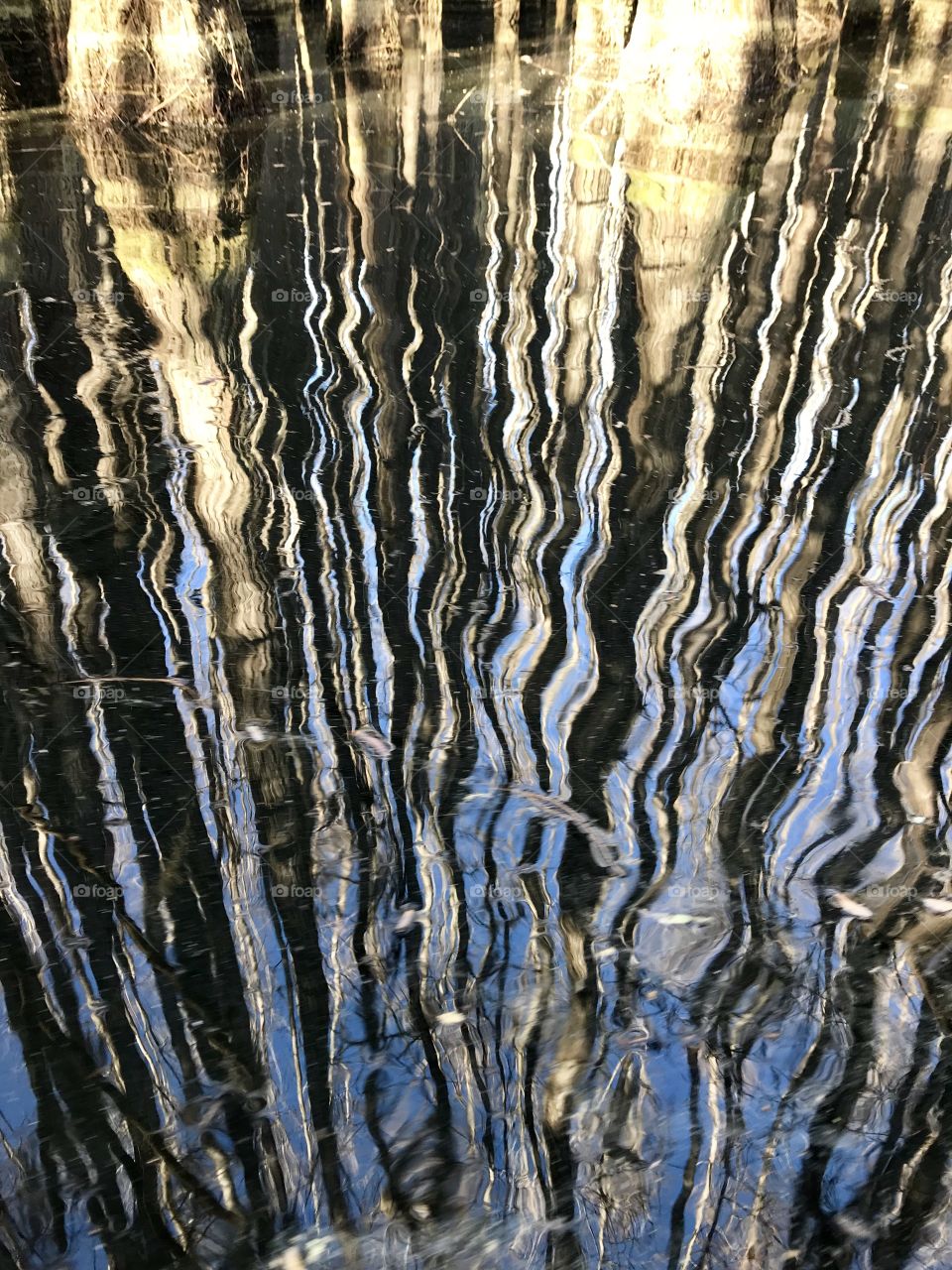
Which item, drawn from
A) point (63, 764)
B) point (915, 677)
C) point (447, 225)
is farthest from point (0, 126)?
point (915, 677)

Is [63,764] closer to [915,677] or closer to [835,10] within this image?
[915,677]

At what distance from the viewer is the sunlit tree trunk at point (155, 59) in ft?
35.2

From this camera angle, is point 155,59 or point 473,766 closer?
point 473,766

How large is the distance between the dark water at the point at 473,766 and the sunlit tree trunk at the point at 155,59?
3.99 m

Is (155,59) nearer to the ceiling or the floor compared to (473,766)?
nearer to the ceiling

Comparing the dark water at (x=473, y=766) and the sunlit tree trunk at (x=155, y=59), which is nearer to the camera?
the dark water at (x=473, y=766)

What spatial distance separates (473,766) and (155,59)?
385 inches

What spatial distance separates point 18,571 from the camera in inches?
183

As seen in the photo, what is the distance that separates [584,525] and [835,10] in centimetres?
1726

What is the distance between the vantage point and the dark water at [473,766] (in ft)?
8.32

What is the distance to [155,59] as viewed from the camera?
36.6 ft

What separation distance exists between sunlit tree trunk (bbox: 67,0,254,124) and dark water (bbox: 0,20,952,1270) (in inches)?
157

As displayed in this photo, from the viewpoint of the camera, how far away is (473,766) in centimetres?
370

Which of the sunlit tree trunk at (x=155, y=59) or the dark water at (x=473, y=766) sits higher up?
the sunlit tree trunk at (x=155, y=59)
